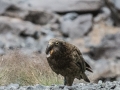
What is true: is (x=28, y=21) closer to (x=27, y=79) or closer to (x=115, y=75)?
(x=115, y=75)

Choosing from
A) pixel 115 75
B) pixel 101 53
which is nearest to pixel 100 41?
pixel 101 53

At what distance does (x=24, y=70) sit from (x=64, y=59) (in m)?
1.43

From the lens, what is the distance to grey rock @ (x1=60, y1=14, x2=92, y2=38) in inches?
867

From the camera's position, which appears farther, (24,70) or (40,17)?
(40,17)

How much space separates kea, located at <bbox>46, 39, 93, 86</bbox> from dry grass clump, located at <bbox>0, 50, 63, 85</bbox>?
3.00 ft

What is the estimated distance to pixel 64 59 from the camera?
7.01 meters

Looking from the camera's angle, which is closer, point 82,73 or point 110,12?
point 82,73

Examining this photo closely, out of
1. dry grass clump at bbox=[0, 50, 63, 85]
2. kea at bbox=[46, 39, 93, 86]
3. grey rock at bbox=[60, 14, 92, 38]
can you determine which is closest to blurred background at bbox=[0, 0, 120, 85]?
grey rock at bbox=[60, 14, 92, 38]

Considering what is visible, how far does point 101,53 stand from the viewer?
813 inches

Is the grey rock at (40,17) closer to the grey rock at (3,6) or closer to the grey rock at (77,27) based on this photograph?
the grey rock at (77,27)

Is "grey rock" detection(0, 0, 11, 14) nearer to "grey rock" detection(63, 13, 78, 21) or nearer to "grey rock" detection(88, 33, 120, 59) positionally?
"grey rock" detection(63, 13, 78, 21)

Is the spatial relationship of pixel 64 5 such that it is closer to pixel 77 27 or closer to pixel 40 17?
pixel 40 17

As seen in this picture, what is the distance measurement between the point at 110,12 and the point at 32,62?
14609 millimetres

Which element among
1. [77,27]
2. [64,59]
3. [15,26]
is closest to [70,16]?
[77,27]
